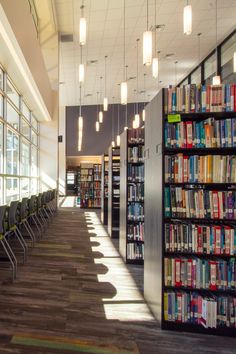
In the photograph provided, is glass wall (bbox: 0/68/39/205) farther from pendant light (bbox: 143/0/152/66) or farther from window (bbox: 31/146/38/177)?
pendant light (bbox: 143/0/152/66)

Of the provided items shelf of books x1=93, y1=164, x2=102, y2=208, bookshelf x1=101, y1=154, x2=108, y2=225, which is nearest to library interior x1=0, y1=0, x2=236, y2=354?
bookshelf x1=101, y1=154, x2=108, y2=225

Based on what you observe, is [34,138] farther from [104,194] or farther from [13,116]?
[104,194]

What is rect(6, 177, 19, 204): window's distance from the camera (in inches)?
223

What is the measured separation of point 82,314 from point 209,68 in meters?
8.81

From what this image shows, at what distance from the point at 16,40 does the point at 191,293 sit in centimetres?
398

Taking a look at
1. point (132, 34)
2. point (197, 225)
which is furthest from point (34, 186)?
point (197, 225)

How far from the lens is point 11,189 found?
6.10 meters

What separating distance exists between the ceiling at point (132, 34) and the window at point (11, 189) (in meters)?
4.16

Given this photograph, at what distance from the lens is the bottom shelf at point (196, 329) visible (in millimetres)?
2303

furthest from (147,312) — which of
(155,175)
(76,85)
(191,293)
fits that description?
(76,85)

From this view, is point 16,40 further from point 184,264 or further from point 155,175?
point 184,264

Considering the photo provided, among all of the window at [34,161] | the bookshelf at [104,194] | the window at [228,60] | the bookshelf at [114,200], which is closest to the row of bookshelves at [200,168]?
the bookshelf at [114,200]

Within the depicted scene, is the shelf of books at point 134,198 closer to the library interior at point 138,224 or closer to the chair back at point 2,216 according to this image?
the library interior at point 138,224

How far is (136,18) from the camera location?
667 cm
